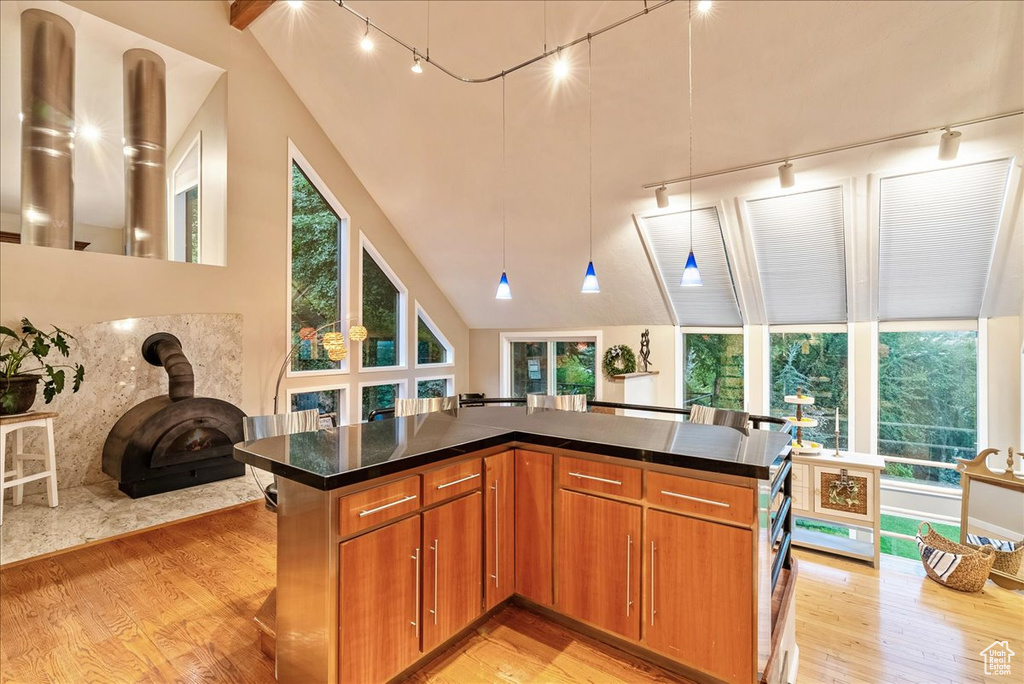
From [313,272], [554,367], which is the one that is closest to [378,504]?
[313,272]

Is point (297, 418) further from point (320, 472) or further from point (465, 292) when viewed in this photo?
point (465, 292)

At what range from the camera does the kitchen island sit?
1775mm

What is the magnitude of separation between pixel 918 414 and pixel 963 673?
2944 millimetres

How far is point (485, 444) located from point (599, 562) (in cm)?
77

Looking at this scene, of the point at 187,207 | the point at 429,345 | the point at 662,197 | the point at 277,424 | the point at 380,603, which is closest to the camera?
the point at 380,603

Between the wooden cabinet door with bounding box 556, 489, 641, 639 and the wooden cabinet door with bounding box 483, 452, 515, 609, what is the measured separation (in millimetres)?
265

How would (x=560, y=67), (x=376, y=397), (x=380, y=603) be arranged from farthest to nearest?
(x=376, y=397) < (x=560, y=67) < (x=380, y=603)

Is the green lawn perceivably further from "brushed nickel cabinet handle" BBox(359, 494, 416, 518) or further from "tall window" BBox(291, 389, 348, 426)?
"tall window" BBox(291, 389, 348, 426)

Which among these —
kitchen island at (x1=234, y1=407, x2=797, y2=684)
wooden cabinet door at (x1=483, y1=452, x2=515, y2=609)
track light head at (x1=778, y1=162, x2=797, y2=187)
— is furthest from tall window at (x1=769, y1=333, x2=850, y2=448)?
wooden cabinet door at (x1=483, y1=452, x2=515, y2=609)

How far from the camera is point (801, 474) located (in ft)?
13.3

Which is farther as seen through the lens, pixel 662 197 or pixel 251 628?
pixel 662 197

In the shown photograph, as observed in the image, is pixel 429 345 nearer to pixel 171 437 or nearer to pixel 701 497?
pixel 171 437

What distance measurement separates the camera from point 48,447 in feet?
12.4

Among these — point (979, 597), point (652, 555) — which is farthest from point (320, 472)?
point (979, 597)
